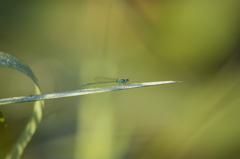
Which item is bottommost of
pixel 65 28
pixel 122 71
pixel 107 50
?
pixel 122 71

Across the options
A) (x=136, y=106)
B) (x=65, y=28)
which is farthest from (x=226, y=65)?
(x=65, y=28)

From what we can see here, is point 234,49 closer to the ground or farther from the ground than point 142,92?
farther from the ground

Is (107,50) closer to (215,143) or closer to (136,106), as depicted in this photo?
(136,106)

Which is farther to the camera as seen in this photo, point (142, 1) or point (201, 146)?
point (201, 146)

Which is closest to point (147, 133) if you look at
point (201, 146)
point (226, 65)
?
point (201, 146)

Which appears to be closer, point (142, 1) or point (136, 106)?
point (142, 1)

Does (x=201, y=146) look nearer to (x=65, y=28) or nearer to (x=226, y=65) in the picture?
(x=226, y=65)
